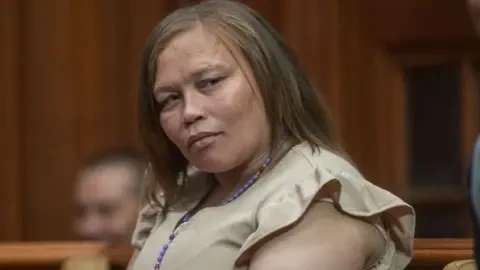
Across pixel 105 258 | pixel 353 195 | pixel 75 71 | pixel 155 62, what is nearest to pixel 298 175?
pixel 353 195

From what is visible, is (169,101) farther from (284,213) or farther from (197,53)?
(284,213)

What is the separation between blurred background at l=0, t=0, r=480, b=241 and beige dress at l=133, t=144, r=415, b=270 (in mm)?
859

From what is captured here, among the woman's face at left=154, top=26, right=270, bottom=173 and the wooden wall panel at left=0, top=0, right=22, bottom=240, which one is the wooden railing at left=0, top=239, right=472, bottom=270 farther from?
the wooden wall panel at left=0, top=0, right=22, bottom=240

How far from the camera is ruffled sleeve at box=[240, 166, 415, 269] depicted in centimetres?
89

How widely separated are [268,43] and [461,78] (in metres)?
0.92

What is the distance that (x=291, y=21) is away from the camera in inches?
74.7

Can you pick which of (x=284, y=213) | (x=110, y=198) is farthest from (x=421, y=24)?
(x=284, y=213)

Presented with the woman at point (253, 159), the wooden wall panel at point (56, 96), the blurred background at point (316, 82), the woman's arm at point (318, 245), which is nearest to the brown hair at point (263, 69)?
the woman at point (253, 159)

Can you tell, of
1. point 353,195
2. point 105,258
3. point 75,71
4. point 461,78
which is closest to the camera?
point 353,195

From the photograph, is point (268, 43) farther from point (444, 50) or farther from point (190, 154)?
point (444, 50)

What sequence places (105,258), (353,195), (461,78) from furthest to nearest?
1. (461,78)
2. (105,258)
3. (353,195)

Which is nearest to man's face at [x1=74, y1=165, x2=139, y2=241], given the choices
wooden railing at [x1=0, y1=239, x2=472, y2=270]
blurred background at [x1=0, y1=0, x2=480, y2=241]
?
blurred background at [x1=0, y1=0, x2=480, y2=241]

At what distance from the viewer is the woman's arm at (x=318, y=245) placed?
34.4 inches

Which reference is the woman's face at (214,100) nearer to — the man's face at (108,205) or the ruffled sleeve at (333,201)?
the ruffled sleeve at (333,201)
